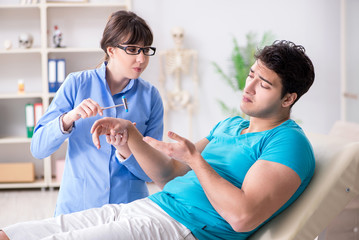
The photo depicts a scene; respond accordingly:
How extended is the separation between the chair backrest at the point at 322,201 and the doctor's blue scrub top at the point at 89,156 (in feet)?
2.04

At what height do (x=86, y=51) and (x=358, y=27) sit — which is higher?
(x=358, y=27)

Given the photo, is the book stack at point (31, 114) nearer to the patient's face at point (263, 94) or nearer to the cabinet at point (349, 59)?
the cabinet at point (349, 59)

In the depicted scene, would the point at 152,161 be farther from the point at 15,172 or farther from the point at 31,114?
the point at 15,172

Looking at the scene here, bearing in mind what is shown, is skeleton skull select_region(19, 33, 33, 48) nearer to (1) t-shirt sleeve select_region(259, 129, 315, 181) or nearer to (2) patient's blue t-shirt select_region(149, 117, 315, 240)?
(2) patient's blue t-shirt select_region(149, 117, 315, 240)

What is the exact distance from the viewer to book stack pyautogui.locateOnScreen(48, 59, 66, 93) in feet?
13.1

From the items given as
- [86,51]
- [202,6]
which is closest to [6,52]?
[86,51]

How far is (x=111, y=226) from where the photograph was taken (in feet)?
4.42

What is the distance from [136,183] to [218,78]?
2.71 meters

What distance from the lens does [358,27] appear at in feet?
13.2

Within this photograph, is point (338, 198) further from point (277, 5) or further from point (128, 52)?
point (277, 5)

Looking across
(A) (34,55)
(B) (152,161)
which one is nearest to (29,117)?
(A) (34,55)

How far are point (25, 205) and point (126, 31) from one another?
2.39 m

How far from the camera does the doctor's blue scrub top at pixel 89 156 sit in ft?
5.82

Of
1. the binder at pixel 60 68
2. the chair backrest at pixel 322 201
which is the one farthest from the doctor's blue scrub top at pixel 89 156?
the binder at pixel 60 68
